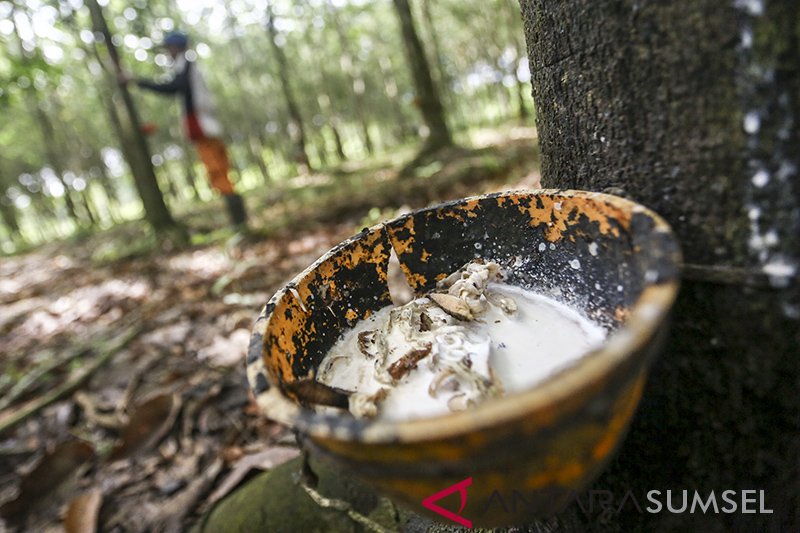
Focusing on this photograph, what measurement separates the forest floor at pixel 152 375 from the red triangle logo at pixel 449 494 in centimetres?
156

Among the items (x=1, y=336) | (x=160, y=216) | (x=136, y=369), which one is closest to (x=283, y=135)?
(x=160, y=216)

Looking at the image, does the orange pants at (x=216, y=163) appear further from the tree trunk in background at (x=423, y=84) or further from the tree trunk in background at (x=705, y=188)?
the tree trunk in background at (x=705, y=188)

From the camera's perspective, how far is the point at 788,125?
0.82 meters

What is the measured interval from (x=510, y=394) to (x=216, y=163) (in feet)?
21.4

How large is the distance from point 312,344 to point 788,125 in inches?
43.3

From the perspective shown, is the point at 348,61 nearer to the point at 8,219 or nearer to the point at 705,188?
the point at 8,219

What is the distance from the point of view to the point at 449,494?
76 cm

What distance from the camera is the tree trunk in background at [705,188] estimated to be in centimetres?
83

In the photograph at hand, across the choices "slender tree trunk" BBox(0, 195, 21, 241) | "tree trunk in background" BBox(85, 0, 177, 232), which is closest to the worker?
"tree trunk in background" BBox(85, 0, 177, 232)

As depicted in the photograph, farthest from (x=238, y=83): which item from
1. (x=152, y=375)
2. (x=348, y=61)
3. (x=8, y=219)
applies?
(x=152, y=375)

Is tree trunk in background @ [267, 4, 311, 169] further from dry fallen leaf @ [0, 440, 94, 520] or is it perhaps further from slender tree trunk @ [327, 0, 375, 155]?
dry fallen leaf @ [0, 440, 94, 520]

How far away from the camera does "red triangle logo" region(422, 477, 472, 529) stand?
73 cm

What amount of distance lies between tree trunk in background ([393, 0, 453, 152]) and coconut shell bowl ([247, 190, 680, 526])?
7.50 m

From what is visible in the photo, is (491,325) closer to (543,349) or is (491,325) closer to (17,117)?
(543,349)
